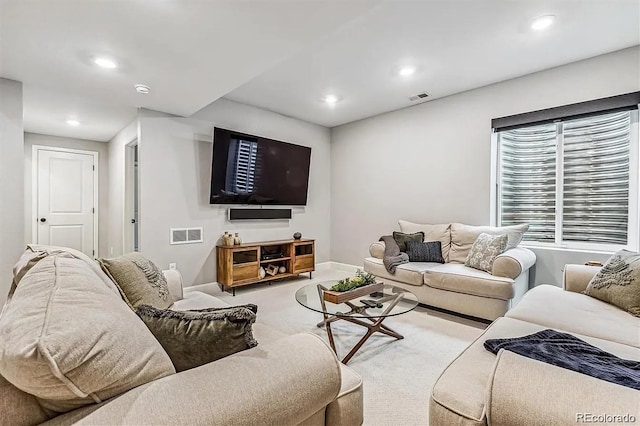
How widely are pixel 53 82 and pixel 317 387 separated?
12.3 feet

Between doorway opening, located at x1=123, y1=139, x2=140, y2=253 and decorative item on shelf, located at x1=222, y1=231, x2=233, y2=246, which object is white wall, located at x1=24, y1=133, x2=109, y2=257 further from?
decorative item on shelf, located at x1=222, y1=231, x2=233, y2=246

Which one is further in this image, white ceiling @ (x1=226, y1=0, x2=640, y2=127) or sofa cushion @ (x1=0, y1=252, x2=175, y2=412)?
white ceiling @ (x1=226, y1=0, x2=640, y2=127)

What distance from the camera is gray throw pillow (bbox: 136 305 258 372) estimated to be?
1.01 metres

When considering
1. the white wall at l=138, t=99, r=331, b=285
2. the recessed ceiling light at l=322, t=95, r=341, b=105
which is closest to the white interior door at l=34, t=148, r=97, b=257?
the white wall at l=138, t=99, r=331, b=285

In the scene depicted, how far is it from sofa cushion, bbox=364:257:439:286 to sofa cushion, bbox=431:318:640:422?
165cm

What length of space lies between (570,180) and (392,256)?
2096 millimetres

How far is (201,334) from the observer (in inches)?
40.6

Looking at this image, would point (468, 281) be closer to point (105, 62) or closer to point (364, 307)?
point (364, 307)

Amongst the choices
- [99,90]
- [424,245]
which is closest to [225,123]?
[99,90]

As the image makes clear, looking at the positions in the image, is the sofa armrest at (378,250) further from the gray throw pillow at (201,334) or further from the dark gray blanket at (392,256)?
the gray throw pillow at (201,334)

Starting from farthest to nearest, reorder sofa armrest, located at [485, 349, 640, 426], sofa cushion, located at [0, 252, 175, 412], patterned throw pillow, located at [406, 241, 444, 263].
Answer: patterned throw pillow, located at [406, 241, 444, 263]
sofa armrest, located at [485, 349, 640, 426]
sofa cushion, located at [0, 252, 175, 412]

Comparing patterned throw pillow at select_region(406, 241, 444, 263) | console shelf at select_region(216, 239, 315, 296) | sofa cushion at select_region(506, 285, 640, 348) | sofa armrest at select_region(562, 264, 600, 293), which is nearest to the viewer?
sofa cushion at select_region(506, 285, 640, 348)

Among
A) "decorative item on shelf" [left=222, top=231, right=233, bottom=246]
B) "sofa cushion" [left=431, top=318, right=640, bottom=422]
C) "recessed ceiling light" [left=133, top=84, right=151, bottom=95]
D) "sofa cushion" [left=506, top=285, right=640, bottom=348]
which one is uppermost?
"recessed ceiling light" [left=133, top=84, right=151, bottom=95]

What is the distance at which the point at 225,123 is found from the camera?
4.36m
